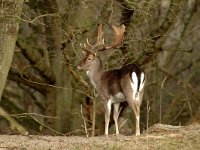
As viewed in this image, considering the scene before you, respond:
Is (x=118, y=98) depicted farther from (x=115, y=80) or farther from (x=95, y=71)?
(x=95, y=71)

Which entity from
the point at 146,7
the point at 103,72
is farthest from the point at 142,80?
the point at 146,7

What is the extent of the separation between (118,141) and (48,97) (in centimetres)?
682

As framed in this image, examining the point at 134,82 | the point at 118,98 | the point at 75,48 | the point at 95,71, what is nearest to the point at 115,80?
the point at 118,98

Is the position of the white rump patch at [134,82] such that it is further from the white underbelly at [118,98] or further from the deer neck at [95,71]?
the deer neck at [95,71]

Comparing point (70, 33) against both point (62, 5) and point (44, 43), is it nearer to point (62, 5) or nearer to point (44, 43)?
point (62, 5)

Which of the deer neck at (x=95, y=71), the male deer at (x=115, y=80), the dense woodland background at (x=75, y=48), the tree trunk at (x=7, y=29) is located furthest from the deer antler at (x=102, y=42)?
the tree trunk at (x=7, y=29)

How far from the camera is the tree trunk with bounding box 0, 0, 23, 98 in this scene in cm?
1018

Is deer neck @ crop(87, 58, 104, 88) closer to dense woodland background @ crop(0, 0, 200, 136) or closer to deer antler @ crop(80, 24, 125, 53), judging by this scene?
deer antler @ crop(80, 24, 125, 53)

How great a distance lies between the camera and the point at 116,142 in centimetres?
876

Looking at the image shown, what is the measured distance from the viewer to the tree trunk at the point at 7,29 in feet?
33.4

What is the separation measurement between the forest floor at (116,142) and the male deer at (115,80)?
34.1 inches

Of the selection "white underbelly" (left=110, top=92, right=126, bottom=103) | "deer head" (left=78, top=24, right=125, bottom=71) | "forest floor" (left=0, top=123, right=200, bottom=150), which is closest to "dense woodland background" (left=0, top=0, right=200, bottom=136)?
"white underbelly" (left=110, top=92, right=126, bottom=103)

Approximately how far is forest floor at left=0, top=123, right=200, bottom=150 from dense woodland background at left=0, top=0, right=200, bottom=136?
5.15ft

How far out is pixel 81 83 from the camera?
1349 centimetres
